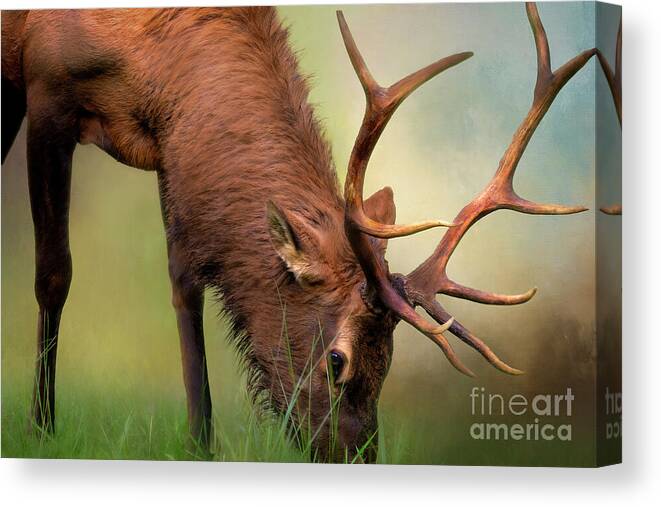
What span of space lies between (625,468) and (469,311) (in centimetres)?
95

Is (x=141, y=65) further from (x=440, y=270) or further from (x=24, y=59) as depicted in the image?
(x=440, y=270)

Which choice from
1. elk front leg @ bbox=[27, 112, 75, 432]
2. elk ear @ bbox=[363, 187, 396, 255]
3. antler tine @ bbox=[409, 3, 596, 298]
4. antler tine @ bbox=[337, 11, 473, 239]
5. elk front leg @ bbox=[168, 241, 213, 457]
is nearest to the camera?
antler tine @ bbox=[337, 11, 473, 239]

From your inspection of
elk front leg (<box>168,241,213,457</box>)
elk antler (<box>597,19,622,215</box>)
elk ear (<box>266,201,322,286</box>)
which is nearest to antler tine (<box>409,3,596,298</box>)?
elk antler (<box>597,19,622,215</box>)

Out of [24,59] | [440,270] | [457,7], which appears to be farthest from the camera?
[24,59]

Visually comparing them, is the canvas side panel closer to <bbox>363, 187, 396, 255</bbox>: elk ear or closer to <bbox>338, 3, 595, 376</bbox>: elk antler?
<bbox>338, 3, 595, 376</bbox>: elk antler

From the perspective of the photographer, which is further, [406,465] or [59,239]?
[59,239]

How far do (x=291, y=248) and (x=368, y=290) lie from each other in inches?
14.2

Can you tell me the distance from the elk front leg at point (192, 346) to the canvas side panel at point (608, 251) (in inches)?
67.9

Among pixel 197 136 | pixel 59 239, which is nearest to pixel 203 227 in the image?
pixel 197 136

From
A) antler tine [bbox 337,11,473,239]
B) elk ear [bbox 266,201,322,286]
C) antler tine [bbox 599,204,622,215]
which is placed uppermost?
antler tine [bbox 337,11,473,239]

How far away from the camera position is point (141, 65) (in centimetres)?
632

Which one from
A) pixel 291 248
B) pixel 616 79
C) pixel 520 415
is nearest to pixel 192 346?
pixel 291 248

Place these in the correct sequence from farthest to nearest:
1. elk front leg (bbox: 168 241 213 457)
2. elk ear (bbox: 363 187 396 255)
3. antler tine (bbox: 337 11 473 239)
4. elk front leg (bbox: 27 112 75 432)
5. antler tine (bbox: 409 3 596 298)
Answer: elk front leg (bbox: 27 112 75 432) < elk front leg (bbox: 168 241 213 457) < elk ear (bbox: 363 187 396 255) < antler tine (bbox: 409 3 596 298) < antler tine (bbox: 337 11 473 239)

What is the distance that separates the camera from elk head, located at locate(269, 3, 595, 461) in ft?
18.3
